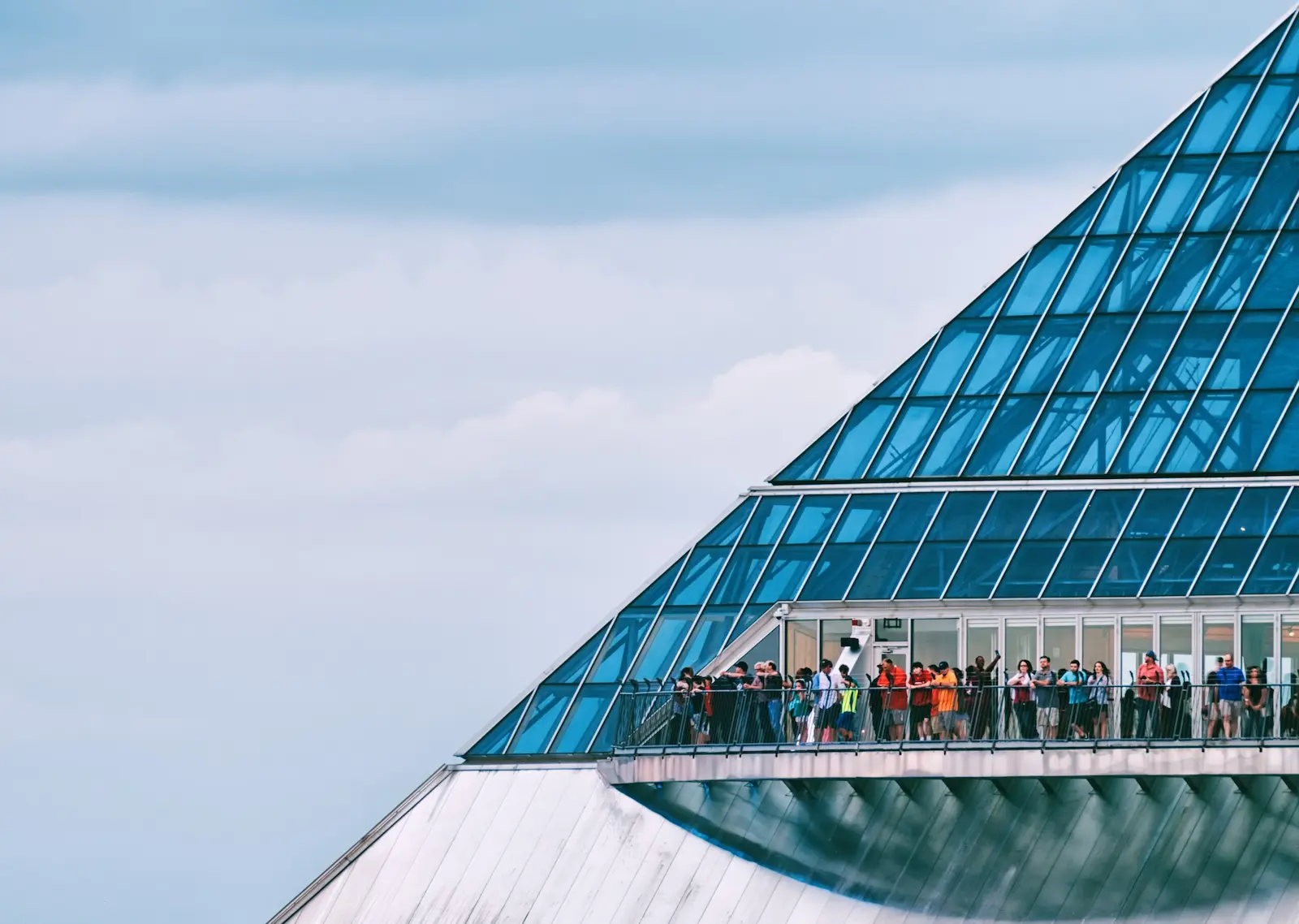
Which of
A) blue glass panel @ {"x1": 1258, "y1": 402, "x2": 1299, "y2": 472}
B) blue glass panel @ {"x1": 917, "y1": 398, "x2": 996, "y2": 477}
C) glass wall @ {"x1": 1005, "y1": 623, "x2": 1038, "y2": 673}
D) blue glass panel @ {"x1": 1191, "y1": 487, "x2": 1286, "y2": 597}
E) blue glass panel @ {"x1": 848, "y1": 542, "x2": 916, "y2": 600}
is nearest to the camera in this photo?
blue glass panel @ {"x1": 1191, "y1": 487, "x2": 1286, "y2": 597}

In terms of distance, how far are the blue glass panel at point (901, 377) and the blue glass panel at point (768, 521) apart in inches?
104

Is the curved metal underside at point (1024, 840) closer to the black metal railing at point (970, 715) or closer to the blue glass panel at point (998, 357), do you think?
the black metal railing at point (970, 715)

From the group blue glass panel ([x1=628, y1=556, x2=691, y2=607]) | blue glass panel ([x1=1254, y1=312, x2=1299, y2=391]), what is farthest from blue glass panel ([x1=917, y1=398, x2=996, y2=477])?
blue glass panel ([x1=1254, y1=312, x2=1299, y2=391])

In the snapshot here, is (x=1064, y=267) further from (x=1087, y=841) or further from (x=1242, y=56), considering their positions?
(x=1087, y=841)

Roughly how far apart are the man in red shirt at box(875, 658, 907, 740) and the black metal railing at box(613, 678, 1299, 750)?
0.06 feet

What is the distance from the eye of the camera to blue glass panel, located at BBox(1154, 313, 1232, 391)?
58.2 m

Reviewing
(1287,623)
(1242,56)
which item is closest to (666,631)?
(1287,623)

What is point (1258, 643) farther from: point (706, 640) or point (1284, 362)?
point (706, 640)

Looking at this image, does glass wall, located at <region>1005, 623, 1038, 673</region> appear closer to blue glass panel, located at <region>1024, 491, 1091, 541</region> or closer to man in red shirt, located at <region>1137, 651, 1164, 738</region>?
blue glass panel, located at <region>1024, 491, 1091, 541</region>

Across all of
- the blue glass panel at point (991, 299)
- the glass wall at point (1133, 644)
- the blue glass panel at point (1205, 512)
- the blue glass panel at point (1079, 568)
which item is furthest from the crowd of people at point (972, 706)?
the blue glass panel at point (991, 299)

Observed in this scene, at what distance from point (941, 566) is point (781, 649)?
125 inches

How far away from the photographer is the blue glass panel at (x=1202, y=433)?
5750 cm

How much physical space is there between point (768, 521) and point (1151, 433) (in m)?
7.13

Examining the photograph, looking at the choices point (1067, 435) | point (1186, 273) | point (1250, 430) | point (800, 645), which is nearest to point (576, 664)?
point (800, 645)
